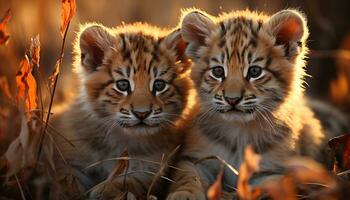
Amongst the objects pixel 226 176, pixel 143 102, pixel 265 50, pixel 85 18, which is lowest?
pixel 226 176

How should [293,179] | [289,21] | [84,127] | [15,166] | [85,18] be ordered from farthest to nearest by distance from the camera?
[85,18] → [84,127] → [289,21] → [15,166] → [293,179]

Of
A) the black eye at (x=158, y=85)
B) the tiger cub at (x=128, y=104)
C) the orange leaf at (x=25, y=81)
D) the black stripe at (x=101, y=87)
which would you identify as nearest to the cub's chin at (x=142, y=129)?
the tiger cub at (x=128, y=104)

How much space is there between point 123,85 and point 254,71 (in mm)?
873

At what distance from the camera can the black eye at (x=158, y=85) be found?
4348mm

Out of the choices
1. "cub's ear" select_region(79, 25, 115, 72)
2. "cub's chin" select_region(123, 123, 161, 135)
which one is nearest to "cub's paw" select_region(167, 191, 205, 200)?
"cub's chin" select_region(123, 123, 161, 135)

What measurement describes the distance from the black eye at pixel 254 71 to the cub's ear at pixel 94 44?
959 millimetres

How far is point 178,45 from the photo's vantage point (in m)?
4.65

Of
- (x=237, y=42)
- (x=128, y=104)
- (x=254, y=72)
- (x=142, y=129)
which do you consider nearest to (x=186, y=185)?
(x=142, y=129)

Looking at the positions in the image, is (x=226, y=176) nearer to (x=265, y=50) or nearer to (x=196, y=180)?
(x=196, y=180)

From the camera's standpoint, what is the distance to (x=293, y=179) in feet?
9.56

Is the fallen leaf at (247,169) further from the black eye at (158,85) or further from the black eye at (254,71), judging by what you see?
the black eye at (158,85)

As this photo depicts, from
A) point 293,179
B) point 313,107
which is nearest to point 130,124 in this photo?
point 293,179

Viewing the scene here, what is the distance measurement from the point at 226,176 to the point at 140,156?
61 centimetres

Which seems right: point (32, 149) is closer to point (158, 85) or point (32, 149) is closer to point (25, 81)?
point (25, 81)
